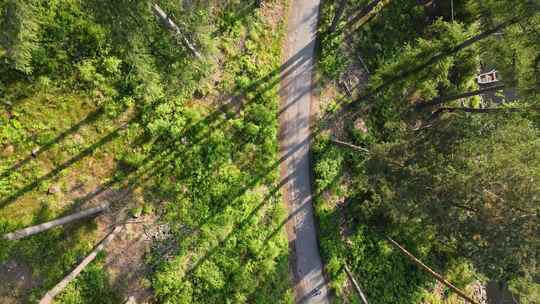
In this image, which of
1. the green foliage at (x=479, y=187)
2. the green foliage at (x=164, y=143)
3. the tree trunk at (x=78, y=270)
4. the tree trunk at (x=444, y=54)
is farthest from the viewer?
the green foliage at (x=164, y=143)

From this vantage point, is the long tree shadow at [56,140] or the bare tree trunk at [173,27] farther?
the long tree shadow at [56,140]

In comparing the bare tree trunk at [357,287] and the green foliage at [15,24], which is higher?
the green foliage at [15,24]

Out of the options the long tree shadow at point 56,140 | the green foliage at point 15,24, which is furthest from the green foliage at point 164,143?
the green foliage at point 15,24

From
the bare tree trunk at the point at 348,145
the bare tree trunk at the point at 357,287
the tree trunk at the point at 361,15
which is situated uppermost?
the tree trunk at the point at 361,15

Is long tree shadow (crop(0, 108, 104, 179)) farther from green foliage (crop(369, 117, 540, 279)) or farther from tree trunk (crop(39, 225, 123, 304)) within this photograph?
green foliage (crop(369, 117, 540, 279))

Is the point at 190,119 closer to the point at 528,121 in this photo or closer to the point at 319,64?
the point at 319,64

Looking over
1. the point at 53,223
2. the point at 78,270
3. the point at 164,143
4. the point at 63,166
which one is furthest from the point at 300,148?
the point at 53,223

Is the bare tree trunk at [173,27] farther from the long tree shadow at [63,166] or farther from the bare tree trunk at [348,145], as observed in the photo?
the bare tree trunk at [348,145]

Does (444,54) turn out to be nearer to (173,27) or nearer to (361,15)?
(361,15)
